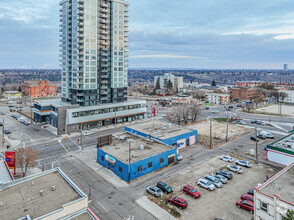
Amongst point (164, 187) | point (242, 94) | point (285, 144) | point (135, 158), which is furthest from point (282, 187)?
point (242, 94)

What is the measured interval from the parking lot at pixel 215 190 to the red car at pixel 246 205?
0.50m

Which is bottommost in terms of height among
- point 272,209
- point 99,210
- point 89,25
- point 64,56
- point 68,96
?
point 99,210

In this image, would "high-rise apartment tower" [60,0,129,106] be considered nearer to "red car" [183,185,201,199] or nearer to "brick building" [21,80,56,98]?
"red car" [183,185,201,199]

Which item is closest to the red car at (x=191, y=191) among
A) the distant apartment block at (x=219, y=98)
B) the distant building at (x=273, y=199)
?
the distant building at (x=273, y=199)

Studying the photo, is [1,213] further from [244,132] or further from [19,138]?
[244,132]

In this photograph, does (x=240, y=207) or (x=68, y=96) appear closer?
Answer: (x=240, y=207)

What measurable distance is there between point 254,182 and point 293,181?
29.8 feet

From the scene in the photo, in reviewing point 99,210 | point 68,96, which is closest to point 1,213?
point 99,210

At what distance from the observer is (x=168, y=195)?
32.2 metres

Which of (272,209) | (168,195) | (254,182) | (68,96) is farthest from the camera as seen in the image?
(68,96)

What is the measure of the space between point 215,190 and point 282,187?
1019cm

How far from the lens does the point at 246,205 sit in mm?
28359

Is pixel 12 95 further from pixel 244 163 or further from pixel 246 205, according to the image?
pixel 246 205

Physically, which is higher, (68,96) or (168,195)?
(68,96)
